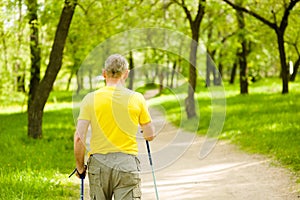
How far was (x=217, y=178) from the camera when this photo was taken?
899 centimetres

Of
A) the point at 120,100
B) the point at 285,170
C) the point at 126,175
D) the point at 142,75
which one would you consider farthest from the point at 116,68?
the point at 285,170

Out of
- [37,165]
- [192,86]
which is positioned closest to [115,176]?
[37,165]

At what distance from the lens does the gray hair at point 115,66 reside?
4.30 m

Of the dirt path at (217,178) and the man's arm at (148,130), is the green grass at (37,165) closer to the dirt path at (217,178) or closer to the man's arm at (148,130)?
the dirt path at (217,178)

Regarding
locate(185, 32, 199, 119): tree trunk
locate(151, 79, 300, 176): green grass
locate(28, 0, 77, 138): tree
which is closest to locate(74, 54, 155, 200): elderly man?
locate(151, 79, 300, 176): green grass

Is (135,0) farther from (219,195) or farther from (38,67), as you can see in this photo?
(219,195)

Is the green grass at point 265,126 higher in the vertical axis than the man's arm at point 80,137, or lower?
lower

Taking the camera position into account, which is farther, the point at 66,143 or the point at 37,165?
the point at 66,143

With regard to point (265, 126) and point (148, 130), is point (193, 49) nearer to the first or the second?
point (265, 126)

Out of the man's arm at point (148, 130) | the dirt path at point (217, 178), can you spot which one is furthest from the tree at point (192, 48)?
the man's arm at point (148, 130)

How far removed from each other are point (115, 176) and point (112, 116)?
51 cm

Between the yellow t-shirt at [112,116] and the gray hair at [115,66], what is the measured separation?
12cm

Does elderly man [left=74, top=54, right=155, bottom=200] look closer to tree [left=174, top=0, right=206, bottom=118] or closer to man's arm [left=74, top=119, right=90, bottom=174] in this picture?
man's arm [left=74, top=119, right=90, bottom=174]

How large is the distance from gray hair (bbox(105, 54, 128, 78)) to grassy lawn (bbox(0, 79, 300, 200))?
320 centimetres
